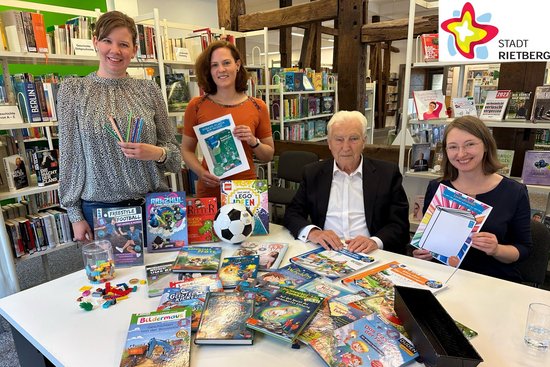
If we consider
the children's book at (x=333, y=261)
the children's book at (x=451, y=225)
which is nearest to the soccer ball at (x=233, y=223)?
the children's book at (x=333, y=261)

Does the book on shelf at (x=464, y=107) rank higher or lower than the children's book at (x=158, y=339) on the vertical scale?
higher

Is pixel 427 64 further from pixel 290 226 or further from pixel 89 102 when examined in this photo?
pixel 89 102

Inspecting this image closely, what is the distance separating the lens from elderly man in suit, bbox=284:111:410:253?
181 cm

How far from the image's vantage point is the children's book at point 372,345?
0.94 metres

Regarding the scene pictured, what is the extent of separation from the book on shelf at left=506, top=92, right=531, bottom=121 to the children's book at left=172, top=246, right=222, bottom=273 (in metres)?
2.58

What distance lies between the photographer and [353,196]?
1.89 meters

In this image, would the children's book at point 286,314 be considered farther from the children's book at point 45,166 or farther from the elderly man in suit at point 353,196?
the children's book at point 45,166

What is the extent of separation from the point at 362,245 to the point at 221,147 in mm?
948

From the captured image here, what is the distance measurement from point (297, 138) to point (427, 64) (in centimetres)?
259

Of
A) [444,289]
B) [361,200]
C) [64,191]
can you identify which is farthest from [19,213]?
[444,289]

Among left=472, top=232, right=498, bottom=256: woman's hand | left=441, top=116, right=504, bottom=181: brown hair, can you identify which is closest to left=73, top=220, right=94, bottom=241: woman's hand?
left=472, top=232, right=498, bottom=256: woman's hand

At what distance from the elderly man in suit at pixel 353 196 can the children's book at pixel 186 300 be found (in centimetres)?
65

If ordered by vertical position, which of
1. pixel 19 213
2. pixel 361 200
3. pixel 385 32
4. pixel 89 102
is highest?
pixel 385 32

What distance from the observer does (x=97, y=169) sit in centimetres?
160
